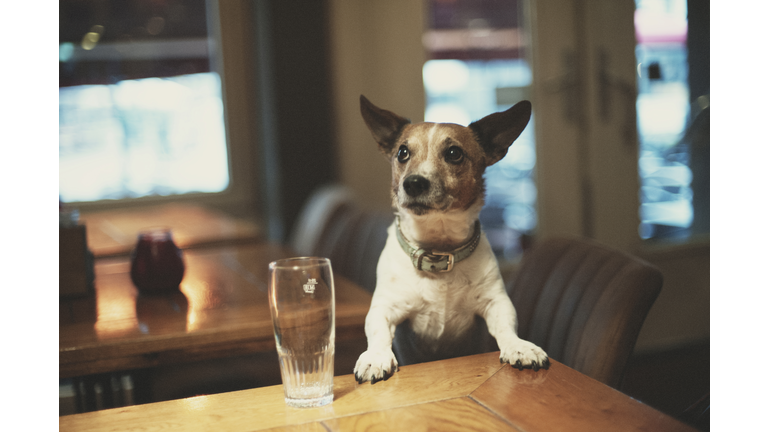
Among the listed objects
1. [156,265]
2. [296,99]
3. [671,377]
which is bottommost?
[671,377]

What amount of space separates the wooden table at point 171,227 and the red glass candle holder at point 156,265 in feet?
1.35

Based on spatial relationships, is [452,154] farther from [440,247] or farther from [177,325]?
[177,325]

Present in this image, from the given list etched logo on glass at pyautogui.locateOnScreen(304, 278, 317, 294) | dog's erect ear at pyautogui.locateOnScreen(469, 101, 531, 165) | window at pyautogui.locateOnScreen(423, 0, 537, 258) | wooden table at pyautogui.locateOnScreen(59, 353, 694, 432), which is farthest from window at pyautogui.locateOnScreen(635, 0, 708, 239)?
etched logo on glass at pyautogui.locateOnScreen(304, 278, 317, 294)

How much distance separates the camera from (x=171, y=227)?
8.50ft

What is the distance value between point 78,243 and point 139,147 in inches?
105

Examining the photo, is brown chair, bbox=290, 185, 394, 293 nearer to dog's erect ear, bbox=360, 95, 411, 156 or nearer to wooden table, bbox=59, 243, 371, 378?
wooden table, bbox=59, 243, 371, 378

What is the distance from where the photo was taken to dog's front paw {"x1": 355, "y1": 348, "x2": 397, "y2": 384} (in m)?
0.86

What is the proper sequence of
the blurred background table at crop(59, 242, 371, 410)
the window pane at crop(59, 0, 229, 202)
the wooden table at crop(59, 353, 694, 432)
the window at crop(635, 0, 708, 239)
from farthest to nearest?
1. the window pane at crop(59, 0, 229, 202)
2. the window at crop(635, 0, 708, 239)
3. the blurred background table at crop(59, 242, 371, 410)
4. the wooden table at crop(59, 353, 694, 432)

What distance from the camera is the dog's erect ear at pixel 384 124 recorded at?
1039 mm

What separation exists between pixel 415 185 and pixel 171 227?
1.91 metres

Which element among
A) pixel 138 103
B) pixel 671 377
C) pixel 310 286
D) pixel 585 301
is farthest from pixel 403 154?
pixel 138 103
